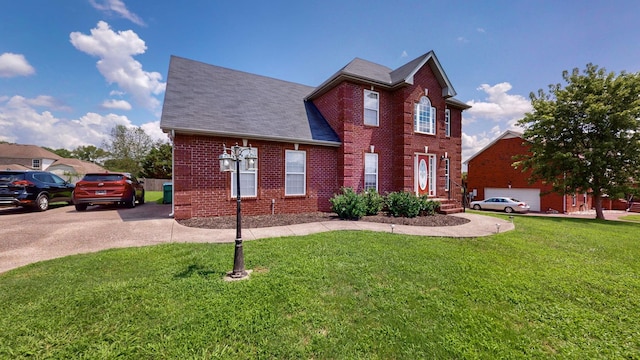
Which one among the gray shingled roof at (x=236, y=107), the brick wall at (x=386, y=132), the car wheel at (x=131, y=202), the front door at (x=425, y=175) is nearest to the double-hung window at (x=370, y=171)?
the brick wall at (x=386, y=132)

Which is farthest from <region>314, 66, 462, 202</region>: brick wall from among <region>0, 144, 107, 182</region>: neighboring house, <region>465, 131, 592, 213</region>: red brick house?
<region>0, 144, 107, 182</region>: neighboring house

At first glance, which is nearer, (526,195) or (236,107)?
(236,107)

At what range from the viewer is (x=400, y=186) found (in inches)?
463

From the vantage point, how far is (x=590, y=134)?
15406 mm

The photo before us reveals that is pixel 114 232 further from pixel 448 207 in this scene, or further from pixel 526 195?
pixel 526 195

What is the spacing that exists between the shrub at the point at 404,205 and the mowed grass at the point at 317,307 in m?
4.79

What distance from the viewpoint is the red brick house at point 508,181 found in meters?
24.4

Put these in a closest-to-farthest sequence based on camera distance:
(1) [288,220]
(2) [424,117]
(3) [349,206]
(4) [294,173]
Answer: (1) [288,220] < (3) [349,206] < (4) [294,173] < (2) [424,117]

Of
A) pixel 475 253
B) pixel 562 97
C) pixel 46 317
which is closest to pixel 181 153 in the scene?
pixel 46 317

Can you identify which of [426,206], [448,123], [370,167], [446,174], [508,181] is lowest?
[426,206]

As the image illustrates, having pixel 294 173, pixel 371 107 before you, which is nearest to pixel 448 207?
pixel 371 107

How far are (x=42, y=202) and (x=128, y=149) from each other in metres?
34.4

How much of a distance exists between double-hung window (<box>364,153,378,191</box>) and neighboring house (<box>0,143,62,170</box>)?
5563 cm

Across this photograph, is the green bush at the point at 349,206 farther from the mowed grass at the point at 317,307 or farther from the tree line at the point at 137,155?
the tree line at the point at 137,155
